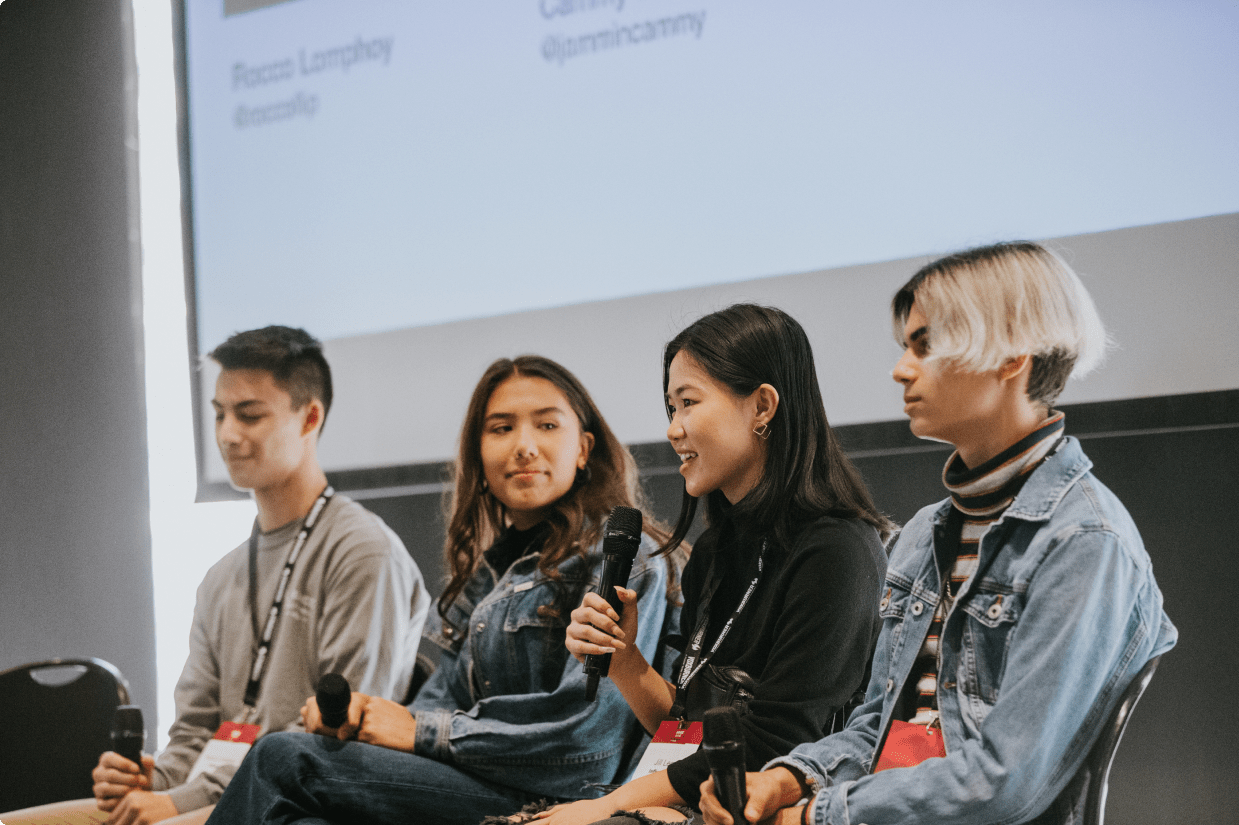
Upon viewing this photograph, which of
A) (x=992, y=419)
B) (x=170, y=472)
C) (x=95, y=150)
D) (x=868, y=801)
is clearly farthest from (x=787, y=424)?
(x=95, y=150)

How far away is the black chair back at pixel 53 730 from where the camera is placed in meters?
2.76

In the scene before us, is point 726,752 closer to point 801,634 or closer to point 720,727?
point 720,727

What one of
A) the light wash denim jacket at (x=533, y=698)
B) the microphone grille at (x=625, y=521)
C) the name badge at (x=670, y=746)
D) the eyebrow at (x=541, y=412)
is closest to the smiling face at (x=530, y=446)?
the eyebrow at (x=541, y=412)

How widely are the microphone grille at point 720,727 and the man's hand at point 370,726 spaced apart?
1.03 m

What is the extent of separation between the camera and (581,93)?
282 centimetres

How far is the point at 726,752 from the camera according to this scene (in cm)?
118

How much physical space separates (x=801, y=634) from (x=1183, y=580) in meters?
0.94

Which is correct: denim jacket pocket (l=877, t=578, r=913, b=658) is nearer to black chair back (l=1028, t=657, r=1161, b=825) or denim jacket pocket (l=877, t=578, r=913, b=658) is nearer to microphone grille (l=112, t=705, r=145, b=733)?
Answer: black chair back (l=1028, t=657, r=1161, b=825)

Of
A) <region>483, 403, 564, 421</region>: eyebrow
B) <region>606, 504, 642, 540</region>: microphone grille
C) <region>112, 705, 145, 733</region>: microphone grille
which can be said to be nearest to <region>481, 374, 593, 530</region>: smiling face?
<region>483, 403, 564, 421</region>: eyebrow

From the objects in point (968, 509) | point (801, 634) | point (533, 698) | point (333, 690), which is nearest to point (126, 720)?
point (333, 690)

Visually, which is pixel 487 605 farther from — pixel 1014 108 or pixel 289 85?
pixel 289 85

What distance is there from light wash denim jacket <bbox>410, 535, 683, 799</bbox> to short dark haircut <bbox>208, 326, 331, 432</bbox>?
39.1 inches

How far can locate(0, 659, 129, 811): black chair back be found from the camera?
9.05 ft

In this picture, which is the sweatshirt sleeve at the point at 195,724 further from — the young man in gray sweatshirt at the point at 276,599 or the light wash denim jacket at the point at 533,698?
the light wash denim jacket at the point at 533,698
